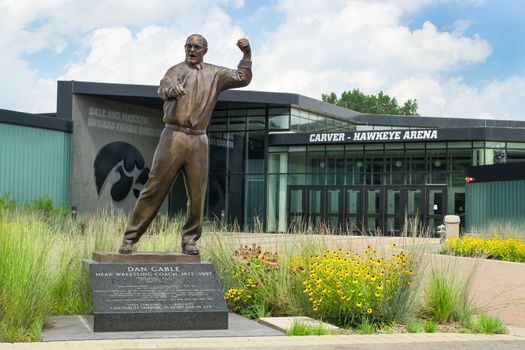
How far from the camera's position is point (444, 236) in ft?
87.2

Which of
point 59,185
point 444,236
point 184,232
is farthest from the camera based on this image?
point 59,185

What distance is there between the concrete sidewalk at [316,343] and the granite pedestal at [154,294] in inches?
23.9

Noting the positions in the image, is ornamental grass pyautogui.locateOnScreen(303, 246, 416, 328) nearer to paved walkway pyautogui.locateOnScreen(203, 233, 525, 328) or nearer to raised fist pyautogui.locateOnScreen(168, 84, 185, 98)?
paved walkway pyautogui.locateOnScreen(203, 233, 525, 328)

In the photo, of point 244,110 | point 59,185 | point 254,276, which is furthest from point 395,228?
point 254,276

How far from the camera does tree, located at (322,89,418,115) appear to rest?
319 ft

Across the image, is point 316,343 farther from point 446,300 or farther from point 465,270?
point 465,270

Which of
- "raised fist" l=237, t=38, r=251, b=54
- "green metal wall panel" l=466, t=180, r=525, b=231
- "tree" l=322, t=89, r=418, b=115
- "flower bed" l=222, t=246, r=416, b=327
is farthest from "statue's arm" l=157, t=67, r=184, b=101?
"tree" l=322, t=89, r=418, b=115

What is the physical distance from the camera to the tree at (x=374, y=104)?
9731 centimetres

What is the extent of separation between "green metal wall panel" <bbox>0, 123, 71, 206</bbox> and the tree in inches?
2683

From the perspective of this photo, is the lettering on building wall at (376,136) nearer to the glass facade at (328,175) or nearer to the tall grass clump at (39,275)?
the glass facade at (328,175)

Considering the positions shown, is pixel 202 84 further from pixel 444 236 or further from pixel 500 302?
pixel 444 236

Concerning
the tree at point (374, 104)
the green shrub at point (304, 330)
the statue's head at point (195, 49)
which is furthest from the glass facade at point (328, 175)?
the tree at point (374, 104)

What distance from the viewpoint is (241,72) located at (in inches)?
396

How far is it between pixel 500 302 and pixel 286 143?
25.3 metres
